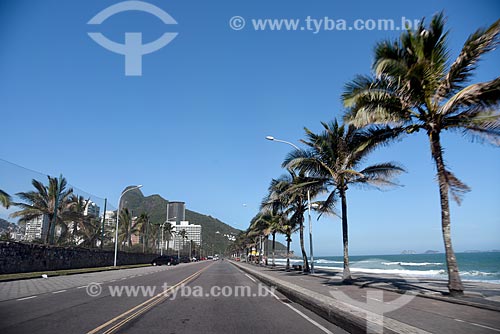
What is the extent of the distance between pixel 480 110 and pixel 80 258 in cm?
3423

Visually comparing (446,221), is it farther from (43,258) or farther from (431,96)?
(43,258)

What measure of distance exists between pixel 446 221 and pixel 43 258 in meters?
26.8

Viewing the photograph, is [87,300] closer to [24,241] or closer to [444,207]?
[444,207]

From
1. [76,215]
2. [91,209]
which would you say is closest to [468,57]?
[76,215]

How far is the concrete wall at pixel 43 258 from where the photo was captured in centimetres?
2348

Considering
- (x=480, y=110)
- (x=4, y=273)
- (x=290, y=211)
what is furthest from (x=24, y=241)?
(x=480, y=110)

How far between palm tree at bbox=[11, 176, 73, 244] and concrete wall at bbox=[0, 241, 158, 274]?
1296mm

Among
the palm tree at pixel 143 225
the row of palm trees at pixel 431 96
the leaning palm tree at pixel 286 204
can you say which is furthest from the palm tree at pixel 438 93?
the palm tree at pixel 143 225

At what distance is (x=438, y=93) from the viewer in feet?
48.9

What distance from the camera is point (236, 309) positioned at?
37.2ft

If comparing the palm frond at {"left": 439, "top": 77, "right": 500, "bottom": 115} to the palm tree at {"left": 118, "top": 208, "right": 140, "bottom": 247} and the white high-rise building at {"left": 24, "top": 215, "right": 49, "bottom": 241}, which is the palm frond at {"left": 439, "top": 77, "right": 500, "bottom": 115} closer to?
the white high-rise building at {"left": 24, "top": 215, "right": 49, "bottom": 241}

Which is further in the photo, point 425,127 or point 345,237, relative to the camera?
point 345,237

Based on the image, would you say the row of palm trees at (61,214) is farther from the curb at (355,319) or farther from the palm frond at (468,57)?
the palm frond at (468,57)

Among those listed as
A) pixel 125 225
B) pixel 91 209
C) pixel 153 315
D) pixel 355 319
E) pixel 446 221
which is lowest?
pixel 153 315
